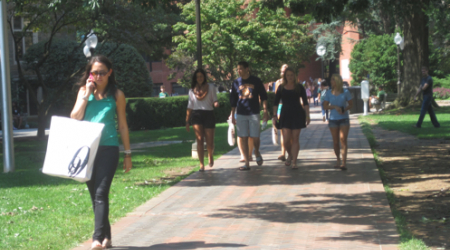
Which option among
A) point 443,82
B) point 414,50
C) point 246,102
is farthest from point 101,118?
point 443,82

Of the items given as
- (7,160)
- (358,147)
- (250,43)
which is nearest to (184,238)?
(7,160)

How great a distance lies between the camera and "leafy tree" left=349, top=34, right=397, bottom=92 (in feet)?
135

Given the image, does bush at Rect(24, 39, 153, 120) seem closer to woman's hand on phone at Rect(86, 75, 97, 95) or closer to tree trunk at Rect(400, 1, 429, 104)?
tree trunk at Rect(400, 1, 429, 104)

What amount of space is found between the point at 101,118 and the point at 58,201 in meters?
3.00

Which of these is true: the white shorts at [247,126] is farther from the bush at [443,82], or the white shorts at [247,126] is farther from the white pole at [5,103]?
the bush at [443,82]

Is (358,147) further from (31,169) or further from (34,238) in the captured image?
(34,238)

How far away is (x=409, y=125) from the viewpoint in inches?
658

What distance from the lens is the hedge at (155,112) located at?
2327 centimetres

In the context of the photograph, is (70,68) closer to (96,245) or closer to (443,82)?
(96,245)

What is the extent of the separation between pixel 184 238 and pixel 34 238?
1.49 metres

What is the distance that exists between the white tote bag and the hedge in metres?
19.0

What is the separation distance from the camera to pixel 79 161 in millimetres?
4270

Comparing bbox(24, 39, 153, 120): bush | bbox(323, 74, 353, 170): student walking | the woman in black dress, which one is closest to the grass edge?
bbox(323, 74, 353, 170): student walking

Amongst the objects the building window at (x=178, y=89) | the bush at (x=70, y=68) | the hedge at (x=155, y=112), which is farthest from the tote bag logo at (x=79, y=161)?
the building window at (x=178, y=89)
